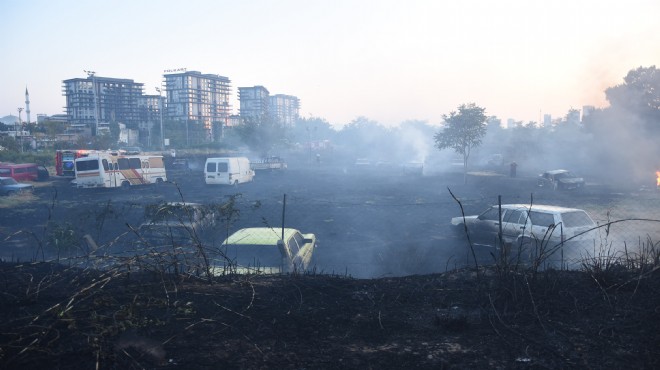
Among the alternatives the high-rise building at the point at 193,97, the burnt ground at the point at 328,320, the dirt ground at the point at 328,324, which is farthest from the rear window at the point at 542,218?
the high-rise building at the point at 193,97

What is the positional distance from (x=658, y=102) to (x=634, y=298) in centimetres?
3727

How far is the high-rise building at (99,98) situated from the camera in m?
73.5

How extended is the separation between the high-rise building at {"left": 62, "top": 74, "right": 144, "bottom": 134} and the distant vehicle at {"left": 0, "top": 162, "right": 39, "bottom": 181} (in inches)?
1971

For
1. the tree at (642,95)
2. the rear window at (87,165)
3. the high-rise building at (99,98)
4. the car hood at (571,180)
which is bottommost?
the car hood at (571,180)

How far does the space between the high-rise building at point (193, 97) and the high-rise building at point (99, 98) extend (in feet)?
23.3

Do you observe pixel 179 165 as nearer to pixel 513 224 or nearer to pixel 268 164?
pixel 268 164

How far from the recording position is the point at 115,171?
24.4m

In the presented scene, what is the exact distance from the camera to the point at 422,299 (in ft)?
15.4

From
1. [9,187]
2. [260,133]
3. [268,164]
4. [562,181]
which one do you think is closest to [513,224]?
[562,181]

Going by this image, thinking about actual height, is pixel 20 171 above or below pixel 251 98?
below

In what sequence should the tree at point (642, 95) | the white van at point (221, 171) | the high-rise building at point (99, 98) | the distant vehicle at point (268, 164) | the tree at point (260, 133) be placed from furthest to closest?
the high-rise building at point (99, 98) < the tree at point (260, 133) < the distant vehicle at point (268, 164) < the tree at point (642, 95) < the white van at point (221, 171)

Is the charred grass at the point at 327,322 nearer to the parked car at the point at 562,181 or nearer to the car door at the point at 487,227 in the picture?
→ the car door at the point at 487,227

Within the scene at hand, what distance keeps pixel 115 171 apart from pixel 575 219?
23.6 m

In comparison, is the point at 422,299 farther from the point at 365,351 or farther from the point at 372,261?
the point at 372,261
